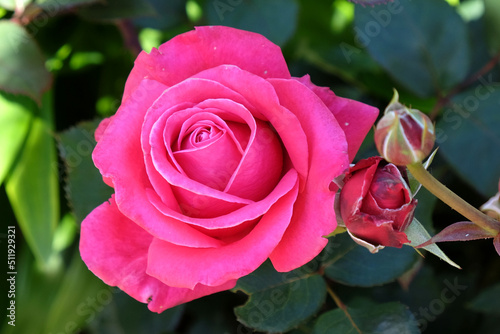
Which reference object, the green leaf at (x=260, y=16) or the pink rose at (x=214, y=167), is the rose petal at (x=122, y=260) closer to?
the pink rose at (x=214, y=167)

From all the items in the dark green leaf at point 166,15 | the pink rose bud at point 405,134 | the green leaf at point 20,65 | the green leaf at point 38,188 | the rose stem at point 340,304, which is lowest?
the green leaf at point 38,188

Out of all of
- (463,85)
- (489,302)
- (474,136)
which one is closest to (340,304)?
(489,302)

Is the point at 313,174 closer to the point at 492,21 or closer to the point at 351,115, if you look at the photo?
the point at 351,115

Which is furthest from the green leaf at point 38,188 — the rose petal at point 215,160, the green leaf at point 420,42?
the green leaf at point 420,42

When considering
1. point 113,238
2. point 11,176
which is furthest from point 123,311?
point 113,238

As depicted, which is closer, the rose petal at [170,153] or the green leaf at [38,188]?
the rose petal at [170,153]

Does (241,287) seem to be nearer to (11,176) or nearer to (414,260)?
(414,260)
